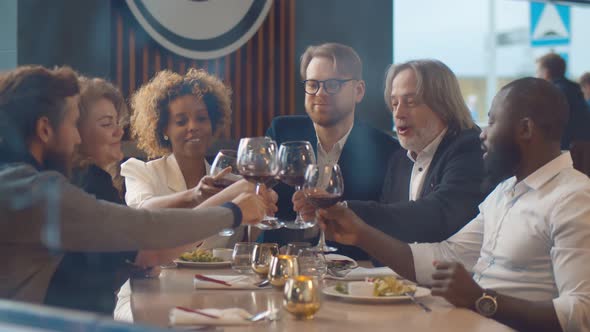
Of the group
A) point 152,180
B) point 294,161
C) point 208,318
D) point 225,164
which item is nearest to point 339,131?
point 152,180

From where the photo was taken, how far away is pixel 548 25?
6.31 meters

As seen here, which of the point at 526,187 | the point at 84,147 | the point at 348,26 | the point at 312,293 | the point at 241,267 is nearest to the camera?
the point at 312,293

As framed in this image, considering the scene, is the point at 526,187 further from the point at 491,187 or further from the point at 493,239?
the point at 491,187

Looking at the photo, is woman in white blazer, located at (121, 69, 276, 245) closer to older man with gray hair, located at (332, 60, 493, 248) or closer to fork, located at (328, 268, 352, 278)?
older man with gray hair, located at (332, 60, 493, 248)

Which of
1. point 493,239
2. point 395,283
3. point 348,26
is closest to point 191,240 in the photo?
point 395,283

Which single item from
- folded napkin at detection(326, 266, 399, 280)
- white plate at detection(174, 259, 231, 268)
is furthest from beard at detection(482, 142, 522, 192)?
white plate at detection(174, 259, 231, 268)

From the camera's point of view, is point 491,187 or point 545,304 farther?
point 491,187

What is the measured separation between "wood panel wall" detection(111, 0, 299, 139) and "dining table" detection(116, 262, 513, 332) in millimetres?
2348

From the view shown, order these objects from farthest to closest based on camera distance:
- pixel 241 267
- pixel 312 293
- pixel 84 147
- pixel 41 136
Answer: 1. pixel 84 147
2. pixel 241 267
3. pixel 41 136
4. pixel 312 293

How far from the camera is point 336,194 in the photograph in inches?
78.2

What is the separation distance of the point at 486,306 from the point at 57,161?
1041 millimetres

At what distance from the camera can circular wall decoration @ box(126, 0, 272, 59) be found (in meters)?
4.14

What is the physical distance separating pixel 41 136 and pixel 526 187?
1217 millimetres

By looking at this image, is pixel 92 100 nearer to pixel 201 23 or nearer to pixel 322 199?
pixel 322 199
